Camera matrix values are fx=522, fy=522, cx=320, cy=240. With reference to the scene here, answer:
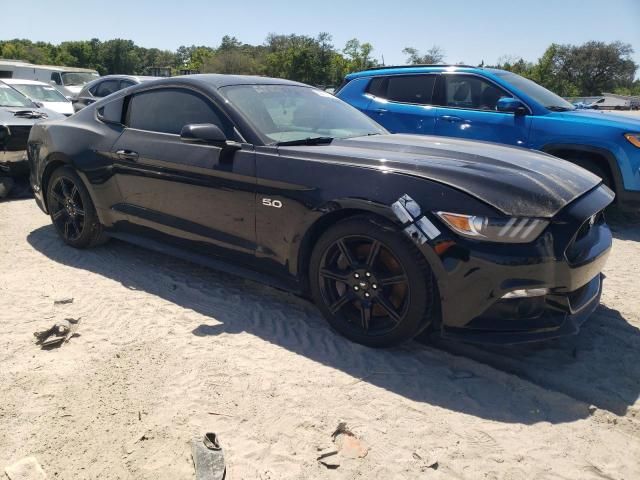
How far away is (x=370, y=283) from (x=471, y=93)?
429 cm

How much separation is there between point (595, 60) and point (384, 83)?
68743 mm

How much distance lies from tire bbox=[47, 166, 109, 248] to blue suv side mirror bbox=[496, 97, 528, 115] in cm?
439

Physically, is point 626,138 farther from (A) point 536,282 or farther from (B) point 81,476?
(B) point 81,476

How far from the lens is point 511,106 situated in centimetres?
585

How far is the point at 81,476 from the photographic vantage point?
6.82 feet

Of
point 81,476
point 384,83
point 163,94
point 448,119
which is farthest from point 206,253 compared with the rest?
A: point 384,83

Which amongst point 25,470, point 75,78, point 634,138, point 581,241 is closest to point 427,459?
point 581,241

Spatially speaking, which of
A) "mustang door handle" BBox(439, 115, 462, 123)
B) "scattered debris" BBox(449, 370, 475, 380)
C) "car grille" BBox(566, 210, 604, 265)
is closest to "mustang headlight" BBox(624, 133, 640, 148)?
"mustang door handle" BBox(439, 115, 462, 123)

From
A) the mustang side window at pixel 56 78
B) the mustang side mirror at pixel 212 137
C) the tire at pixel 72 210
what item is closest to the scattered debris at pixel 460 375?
the mustang side mirror at pixel 212 137

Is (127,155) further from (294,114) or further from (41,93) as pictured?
(41,93)

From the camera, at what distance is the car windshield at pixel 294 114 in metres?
3.52

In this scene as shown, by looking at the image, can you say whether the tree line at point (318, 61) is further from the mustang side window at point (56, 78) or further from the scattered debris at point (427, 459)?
the scattered debris at point (427, 459)

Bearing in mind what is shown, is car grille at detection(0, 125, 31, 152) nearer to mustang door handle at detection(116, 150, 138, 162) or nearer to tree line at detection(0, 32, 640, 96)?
mustang door handle at detection(116, 150, 138, 162)

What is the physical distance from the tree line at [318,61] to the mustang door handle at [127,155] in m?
38.3
